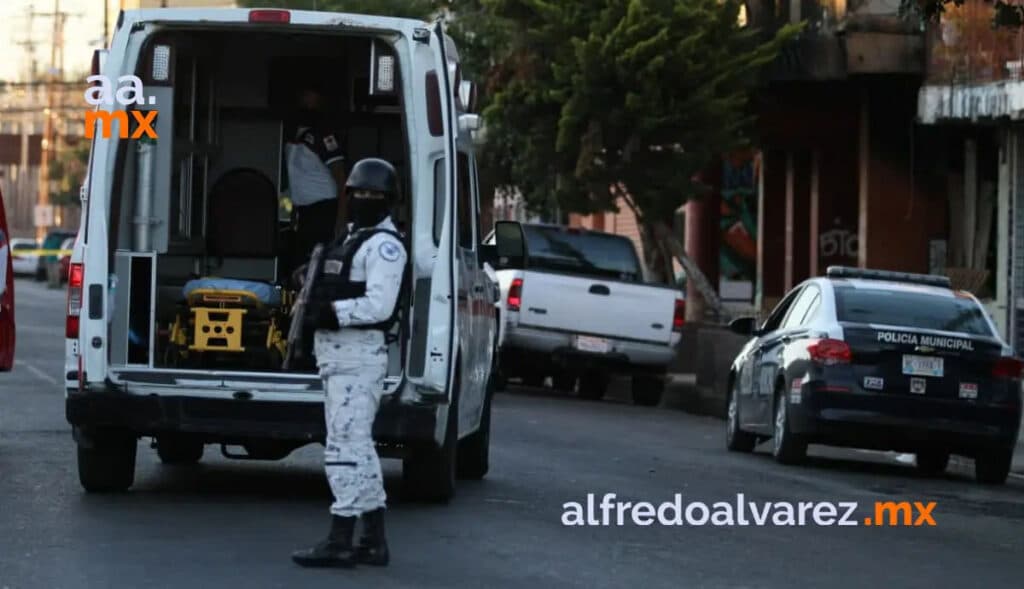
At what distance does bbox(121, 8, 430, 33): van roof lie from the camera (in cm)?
1270

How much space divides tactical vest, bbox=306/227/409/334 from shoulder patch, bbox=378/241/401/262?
54 millimetres

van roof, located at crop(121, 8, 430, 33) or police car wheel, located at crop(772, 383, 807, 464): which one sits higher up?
van roof, located at crop(121, 8, 430, 33)

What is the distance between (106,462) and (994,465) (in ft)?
24.4

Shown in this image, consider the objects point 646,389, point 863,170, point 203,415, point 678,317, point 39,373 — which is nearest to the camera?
point 203,415

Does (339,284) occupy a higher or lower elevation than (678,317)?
higher

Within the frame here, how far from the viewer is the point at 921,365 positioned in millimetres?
17422

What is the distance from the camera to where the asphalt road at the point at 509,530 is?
1028 centimetres

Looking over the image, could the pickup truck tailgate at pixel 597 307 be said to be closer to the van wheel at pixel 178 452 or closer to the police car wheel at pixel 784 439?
the police car wheel at pixel 784 439

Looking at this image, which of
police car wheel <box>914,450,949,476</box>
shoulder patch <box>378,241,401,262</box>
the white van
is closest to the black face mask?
shoulder patch <box>378,241,401,262</box>

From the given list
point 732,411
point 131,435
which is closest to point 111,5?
point 732,411

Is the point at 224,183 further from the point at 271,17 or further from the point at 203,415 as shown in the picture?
the point at 203,415

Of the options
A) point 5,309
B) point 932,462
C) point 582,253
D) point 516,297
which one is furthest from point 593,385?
point 5,309

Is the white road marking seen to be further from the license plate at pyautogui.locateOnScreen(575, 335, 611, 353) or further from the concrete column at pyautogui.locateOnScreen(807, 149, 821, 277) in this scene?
the concrete column at pyautogui.locateOnScreen(807, 149, 821, 277)

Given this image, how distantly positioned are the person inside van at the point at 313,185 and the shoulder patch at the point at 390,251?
4.49 m
